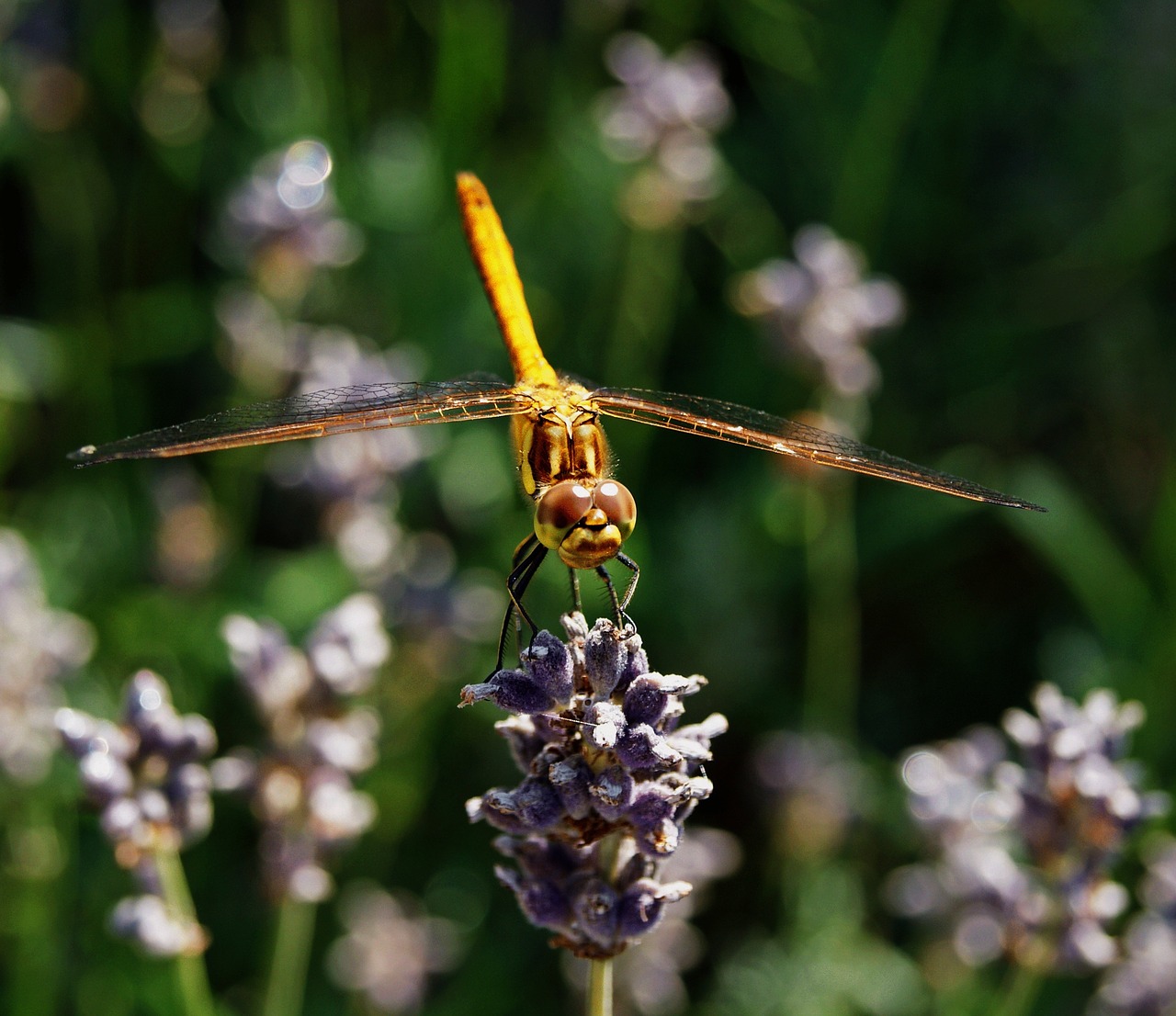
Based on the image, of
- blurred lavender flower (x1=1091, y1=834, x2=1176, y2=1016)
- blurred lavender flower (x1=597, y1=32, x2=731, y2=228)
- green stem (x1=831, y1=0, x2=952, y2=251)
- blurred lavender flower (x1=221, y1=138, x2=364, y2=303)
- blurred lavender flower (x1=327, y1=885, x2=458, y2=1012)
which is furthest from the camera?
green stem (x1=831, y1=0, x2=952, y2=251)

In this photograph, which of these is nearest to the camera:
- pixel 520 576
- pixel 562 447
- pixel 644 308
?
pixel 520 576

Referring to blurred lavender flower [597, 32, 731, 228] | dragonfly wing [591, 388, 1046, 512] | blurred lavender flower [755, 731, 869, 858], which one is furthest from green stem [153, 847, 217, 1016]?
blurred lavender flower [597, 32, 731, 228]

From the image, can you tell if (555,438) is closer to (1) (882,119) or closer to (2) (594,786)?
(2) (594,786)

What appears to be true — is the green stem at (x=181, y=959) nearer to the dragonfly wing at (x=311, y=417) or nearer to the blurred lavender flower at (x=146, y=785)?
the blurred lavender flower at (x=146, y=785)

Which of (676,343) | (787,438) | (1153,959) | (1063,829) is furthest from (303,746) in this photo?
(676,343)

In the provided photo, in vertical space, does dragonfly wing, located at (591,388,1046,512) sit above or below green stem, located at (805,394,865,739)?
below

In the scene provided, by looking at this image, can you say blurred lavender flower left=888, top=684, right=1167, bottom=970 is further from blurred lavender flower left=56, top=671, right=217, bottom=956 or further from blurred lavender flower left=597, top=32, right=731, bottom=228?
blurred lavender flower left=597, top=32, right=731, bottom=228

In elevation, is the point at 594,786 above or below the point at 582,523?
below

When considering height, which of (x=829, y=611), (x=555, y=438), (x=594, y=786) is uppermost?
(x=829, y=611)
